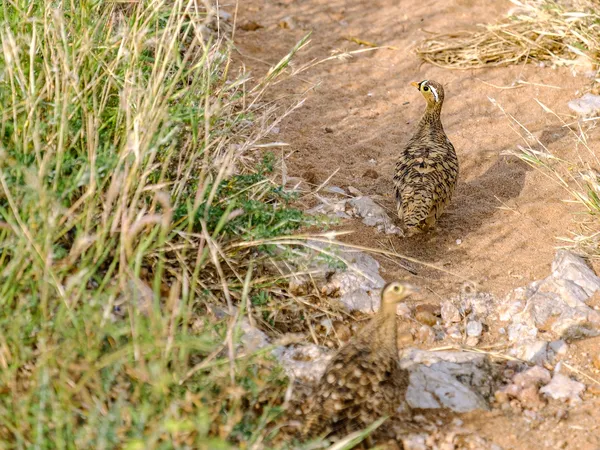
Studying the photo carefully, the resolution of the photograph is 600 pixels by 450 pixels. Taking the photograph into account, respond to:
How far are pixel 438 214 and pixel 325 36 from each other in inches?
137

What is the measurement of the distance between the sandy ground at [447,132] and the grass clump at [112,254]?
1.06 meters

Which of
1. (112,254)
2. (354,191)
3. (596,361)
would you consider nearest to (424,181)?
(354,191)

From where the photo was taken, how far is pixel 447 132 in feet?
22.9

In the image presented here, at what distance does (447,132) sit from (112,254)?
4.30 m

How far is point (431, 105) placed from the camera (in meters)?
6.44

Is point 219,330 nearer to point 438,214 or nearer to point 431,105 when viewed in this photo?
point 438,214

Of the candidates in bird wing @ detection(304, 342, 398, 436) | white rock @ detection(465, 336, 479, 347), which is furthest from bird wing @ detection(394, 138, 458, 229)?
bird wing @ detection(304, 342, 398, 436)

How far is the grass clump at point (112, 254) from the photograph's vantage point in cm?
280

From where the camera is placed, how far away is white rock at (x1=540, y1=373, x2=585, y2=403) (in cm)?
391

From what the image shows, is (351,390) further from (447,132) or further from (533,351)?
(447,132)

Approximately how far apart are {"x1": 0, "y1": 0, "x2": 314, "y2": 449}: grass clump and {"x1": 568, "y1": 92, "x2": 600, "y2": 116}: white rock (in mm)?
3426

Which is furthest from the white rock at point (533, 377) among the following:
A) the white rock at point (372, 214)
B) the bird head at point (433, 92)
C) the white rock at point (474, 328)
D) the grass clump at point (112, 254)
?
the bird head at point (433, 92)

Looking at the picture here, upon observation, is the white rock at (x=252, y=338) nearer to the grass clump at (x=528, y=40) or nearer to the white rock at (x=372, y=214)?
the white rock at (x=372, y=214)

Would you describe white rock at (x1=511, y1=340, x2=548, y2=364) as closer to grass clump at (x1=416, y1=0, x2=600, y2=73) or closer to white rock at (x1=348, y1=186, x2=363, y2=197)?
white rock at (x1=348, y1=186, x2=363, y2=197)
